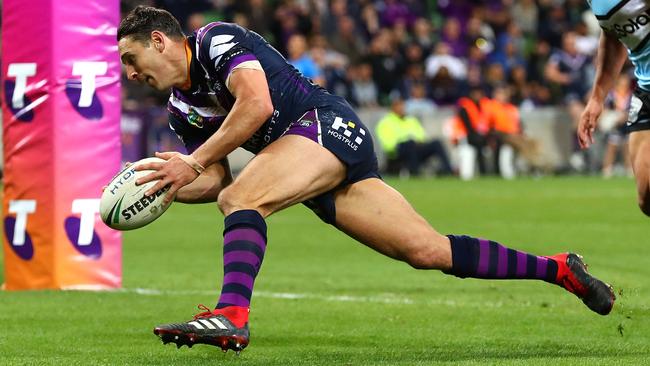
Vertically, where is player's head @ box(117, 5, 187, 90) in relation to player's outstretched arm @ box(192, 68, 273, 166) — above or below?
above

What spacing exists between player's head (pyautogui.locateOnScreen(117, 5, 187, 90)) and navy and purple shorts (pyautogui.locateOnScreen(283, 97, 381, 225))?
622 mm

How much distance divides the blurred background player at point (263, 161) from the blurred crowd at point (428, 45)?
16.3 meters

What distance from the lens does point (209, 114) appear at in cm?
637

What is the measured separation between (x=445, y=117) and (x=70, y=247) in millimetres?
16891

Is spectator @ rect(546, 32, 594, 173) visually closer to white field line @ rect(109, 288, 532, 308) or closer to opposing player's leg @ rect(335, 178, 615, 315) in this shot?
white field line @ rect(109, 288, 532, 308)

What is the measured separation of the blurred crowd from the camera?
2480 centimetres

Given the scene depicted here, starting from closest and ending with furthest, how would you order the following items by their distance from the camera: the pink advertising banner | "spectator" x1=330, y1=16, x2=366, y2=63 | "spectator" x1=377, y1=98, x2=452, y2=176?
the pink advertising banner → "spectator" x1=377, y1=98, x2=452, y2=176 → "spectator" x1=330, y1=16, x2=366, y2=63

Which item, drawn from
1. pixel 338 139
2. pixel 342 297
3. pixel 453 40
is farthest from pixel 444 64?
A: pixel 338 139

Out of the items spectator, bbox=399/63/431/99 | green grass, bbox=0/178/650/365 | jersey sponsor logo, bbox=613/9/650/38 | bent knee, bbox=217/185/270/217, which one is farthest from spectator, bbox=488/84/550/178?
bent knee, bbox=217/185/270/217

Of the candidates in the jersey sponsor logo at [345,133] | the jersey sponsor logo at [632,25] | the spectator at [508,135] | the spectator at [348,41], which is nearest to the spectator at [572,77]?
the spectator at [508,135]

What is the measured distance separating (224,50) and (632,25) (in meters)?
2.22

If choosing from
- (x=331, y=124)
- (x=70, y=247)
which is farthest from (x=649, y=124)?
(x=70, y=247)

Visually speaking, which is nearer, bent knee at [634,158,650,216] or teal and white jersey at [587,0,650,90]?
teal and white jersey at [587,0,650,90]

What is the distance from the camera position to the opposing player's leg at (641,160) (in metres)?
7.04
